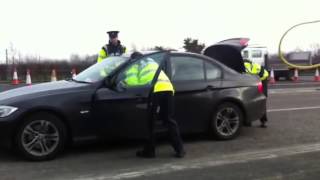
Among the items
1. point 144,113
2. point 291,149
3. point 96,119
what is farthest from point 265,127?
point 96,119

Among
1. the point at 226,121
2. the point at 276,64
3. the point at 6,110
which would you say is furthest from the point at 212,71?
the point at 276,64

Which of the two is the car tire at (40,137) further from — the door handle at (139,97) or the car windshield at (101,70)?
the door handle at (139,97)

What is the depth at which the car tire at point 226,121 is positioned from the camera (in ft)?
26.8

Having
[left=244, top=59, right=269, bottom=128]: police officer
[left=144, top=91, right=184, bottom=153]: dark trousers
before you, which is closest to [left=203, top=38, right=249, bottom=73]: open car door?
[left=244, top=59, right=269, bottom=128]: police officer

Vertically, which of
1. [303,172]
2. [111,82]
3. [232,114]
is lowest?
[303,172]

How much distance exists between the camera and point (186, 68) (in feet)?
26.2

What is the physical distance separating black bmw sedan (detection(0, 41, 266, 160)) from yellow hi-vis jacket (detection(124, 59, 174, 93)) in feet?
0.25

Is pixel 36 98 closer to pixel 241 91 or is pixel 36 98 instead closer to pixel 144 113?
pixel 144 113

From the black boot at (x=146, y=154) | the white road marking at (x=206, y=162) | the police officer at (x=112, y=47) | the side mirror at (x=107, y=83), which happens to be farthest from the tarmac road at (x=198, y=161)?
the police officer at (x=112, y=47)

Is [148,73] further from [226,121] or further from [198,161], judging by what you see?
[226,121]

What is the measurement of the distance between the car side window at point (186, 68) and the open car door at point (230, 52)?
1173mm

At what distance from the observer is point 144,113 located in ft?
23.9

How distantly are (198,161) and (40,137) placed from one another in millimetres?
2037

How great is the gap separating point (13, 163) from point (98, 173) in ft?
4.00
